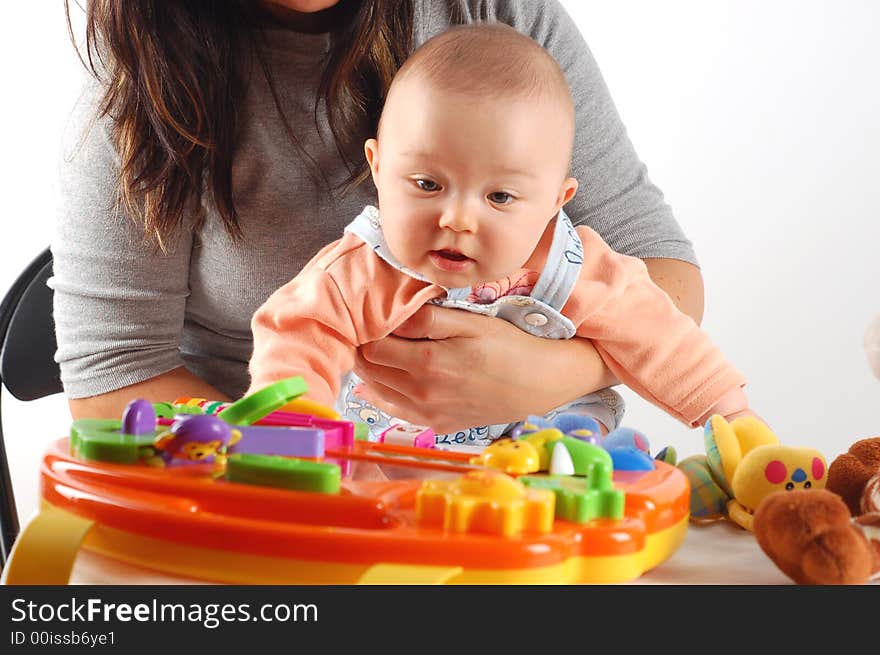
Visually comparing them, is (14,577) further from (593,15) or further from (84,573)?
(593,15)

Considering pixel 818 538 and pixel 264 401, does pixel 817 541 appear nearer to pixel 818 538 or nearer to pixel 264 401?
pixel 818 538

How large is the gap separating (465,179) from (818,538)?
1.42ft

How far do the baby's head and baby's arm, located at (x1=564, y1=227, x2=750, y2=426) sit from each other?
0.10 metres

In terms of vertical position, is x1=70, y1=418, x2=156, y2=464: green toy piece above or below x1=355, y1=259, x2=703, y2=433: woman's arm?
above

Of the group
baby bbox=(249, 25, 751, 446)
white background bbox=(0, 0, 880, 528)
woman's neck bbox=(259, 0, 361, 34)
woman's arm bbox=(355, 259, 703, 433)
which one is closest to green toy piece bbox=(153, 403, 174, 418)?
baby bbox=(249, 25, 751, 446)

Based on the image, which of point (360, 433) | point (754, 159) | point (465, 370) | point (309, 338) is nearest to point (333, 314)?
point (309, 338)

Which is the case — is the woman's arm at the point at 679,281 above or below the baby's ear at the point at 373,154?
below

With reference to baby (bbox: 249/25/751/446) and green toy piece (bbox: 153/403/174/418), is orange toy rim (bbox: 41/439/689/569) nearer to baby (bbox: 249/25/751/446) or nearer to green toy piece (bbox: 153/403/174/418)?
green toy piece (bbox: 153/403/174/418)

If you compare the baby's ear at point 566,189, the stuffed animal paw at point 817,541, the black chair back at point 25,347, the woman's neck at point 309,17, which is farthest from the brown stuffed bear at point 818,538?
the black chair back at point 25,347

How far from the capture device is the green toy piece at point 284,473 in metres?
0.55

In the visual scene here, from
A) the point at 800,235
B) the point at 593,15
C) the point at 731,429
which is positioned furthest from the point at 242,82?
the point at 800,235

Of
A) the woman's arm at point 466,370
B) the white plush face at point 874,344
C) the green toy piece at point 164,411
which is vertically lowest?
the woman's arm at point 466,370

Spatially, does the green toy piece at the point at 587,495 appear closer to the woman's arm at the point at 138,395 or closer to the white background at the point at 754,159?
the woman's arm at the point at 138,395

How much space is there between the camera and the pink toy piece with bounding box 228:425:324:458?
1.99ft
